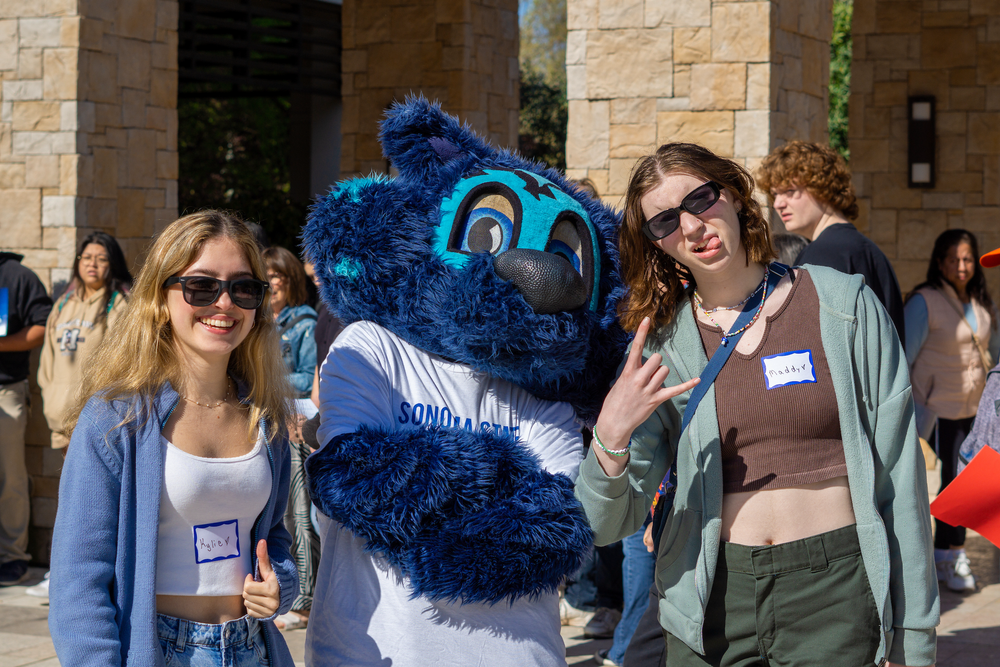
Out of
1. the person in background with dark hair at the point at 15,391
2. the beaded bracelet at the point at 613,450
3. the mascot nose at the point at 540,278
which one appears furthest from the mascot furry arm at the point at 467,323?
the person in background with dark hair at the point at 15,391

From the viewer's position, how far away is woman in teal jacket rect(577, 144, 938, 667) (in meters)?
2.22

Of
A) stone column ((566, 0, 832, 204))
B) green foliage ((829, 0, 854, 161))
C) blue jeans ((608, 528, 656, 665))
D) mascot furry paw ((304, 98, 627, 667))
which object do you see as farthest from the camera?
green foliage ((829, 0, 854, 161))

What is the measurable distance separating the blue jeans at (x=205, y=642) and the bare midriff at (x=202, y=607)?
21mm

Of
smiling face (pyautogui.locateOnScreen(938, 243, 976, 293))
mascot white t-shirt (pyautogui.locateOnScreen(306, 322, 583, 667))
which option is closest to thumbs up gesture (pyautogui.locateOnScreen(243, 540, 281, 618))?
mascot white t-shirt (pyautogui.locateOnScreen(306, 322, 583, 667))

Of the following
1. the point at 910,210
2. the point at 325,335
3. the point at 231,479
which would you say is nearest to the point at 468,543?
the point at 231,479

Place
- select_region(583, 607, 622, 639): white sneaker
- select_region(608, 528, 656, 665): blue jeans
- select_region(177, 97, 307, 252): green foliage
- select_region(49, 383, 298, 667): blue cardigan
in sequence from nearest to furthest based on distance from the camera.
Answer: select_region(49, 383, 298, 667): blue cardigan
select_region(608, 528, 656, 665): blue jeans
select_region(583, 607, 622, 639): white sneaker
select_region(177, 97, 307, 252): green foliage

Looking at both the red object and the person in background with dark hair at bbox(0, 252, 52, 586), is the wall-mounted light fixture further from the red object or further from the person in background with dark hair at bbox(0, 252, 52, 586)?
the red object

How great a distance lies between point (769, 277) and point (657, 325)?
0.92 ft

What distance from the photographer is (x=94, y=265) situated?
5.77 meters

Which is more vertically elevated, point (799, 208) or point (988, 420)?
point (799, 208)

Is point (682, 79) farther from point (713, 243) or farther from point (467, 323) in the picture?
point (467, 323)

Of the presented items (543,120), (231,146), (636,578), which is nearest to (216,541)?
(636,578)

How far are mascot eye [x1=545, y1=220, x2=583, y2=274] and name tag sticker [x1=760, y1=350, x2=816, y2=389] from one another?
1.56 feet

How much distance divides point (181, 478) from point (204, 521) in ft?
0.35
